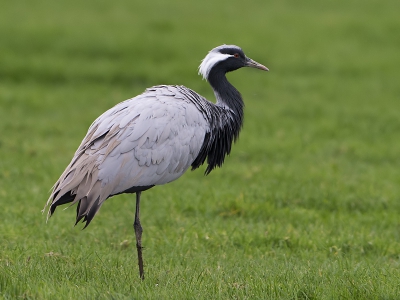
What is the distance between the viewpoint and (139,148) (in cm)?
576

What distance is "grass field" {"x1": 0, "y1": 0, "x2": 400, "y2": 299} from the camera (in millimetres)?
5438

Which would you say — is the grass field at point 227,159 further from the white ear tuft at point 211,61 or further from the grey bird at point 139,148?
the white ear tuft at point 211,61

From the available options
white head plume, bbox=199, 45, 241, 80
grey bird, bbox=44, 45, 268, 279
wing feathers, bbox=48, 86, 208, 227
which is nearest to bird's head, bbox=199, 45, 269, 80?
white head plume, bbox=199, 45, 241, 80

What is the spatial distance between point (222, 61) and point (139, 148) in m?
1.72

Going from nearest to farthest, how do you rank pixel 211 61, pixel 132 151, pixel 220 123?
pixel 132 151, pixel 220 123, pixel 211 61

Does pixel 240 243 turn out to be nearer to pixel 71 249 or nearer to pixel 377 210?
pixel 71 249

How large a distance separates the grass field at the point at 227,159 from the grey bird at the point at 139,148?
629 millimetres

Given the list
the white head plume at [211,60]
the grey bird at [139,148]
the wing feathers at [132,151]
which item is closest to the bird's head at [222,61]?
the white head plume at [211,60]

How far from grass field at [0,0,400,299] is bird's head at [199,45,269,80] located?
167cm

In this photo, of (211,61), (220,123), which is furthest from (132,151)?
(211,61)

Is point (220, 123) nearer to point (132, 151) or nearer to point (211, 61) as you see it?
point (211, 61)

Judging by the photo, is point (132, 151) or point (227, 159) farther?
point (227, 159)

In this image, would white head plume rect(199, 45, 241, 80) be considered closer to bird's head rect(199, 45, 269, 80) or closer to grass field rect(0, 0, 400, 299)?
bird's head rect(199, 45, 269, 80)

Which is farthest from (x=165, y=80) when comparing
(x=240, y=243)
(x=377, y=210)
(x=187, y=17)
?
(x=240, y=243)
